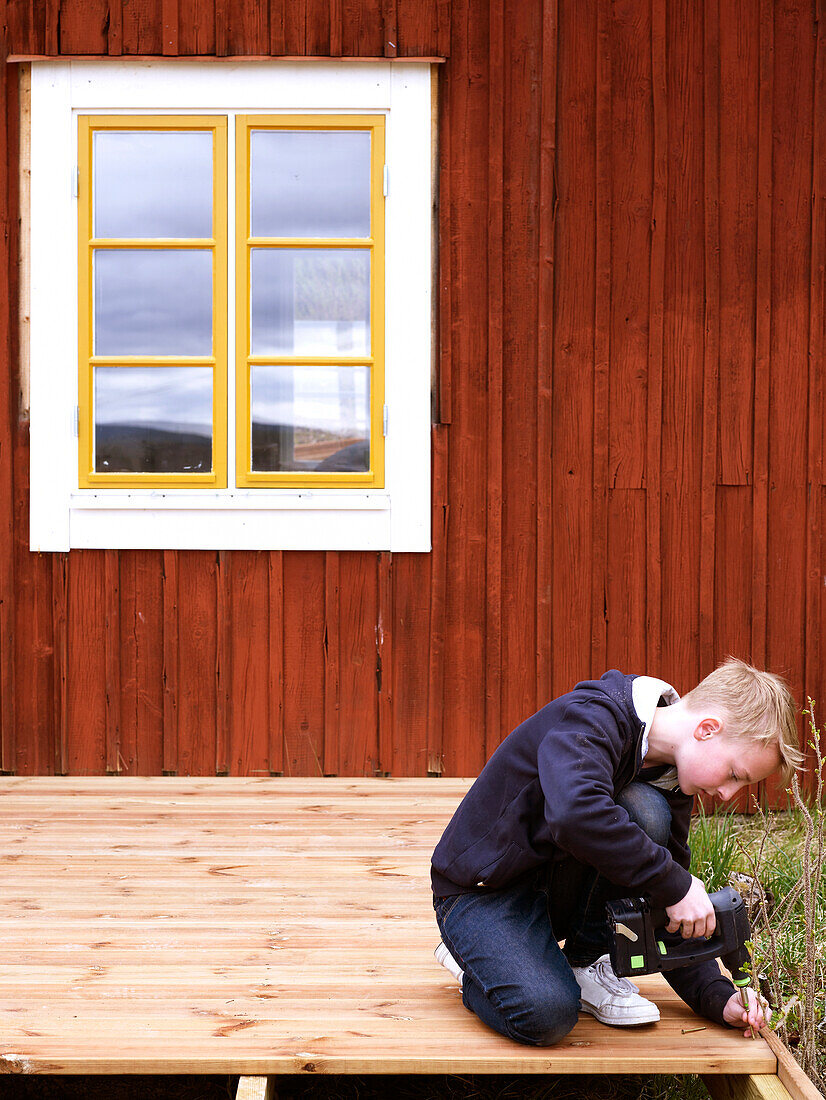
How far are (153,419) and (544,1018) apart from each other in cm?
292

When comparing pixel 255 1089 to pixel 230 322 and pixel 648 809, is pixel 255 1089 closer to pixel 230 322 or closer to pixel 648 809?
pixel 648 809

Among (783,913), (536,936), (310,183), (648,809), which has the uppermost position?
(310,183)

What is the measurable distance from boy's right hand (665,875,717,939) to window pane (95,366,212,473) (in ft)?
9.09

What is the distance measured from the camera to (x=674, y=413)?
416 cm

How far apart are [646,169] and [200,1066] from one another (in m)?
3.53

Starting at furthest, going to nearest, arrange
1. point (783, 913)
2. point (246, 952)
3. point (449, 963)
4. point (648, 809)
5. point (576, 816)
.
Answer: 1. point (783, 913)
2. point (246, 952)
3. point (449, 963)
4. point (648, 809)
5. point (576, 816)

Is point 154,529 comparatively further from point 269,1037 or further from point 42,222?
point 269,1037

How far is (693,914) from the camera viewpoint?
1.85 metres

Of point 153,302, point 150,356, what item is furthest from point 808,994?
point 153,302

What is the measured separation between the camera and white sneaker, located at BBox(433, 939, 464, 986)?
6.94 ft

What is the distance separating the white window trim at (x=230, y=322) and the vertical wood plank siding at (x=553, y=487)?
8 cm

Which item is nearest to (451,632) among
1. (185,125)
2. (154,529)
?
(154,529)

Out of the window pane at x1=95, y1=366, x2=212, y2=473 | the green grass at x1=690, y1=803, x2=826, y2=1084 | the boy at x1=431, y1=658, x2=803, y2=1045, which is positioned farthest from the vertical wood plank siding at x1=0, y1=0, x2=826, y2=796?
the boy at x1=431, y1=658, x2=803, y2=1045

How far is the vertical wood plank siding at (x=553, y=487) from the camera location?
13.5 feet
